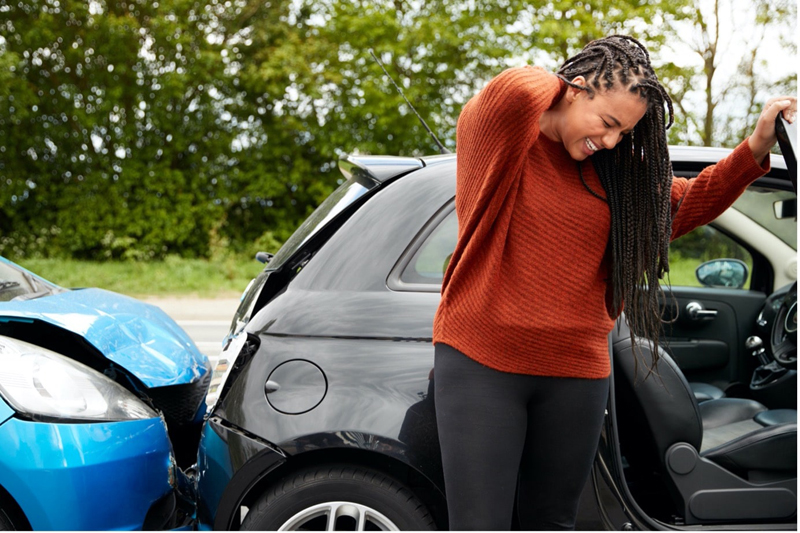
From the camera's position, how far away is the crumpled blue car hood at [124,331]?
2.41 meters

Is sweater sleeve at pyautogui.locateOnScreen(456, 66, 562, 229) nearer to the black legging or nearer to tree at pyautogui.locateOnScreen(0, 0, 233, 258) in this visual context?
the black legging

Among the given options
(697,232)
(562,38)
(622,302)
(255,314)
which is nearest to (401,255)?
(255,314)

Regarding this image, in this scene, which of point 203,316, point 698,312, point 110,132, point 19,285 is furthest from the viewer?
point 110,132

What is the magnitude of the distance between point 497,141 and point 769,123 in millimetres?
685

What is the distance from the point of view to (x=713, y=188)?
5.56 feet

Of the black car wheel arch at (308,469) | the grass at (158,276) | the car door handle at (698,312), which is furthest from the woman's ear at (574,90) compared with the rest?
the grass at (158,276)

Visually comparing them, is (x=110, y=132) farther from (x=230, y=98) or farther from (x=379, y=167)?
(x=379, y=167)

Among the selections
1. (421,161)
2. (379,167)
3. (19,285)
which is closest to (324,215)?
(379,167)

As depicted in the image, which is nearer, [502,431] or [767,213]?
[502,431]

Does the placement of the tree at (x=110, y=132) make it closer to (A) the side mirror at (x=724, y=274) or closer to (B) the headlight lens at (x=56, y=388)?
(A) the side mirror at (x=724, y=274)

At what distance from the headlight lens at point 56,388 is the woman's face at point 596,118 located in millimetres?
1563

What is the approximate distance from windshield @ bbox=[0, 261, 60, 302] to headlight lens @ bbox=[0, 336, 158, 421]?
0.62m

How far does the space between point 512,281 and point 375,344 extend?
1.88 feet

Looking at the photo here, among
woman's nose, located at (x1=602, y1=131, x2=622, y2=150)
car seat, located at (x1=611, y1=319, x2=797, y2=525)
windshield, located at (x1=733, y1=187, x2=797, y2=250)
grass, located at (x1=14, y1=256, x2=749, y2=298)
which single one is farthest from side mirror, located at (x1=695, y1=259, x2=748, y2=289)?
grass, located at (x1=14, y1=256, x2=749, y2=298)
